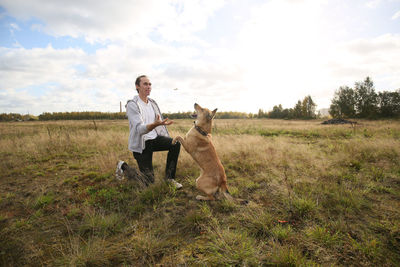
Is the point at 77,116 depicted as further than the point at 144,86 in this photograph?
Yes

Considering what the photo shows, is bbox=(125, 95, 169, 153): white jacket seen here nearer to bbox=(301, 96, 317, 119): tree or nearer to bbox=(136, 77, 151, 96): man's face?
bbox=(136, 77, 151, 96): man's face

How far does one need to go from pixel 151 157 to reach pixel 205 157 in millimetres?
1508

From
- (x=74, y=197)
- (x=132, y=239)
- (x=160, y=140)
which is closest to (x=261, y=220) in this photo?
(x=132, y=239)

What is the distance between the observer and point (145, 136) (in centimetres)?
429

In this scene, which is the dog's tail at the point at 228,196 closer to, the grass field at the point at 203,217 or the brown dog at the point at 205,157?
the brown dog at the point at 205,157

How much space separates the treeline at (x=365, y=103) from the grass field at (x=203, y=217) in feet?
151

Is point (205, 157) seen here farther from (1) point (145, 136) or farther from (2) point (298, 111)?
(2) point (298, 111)

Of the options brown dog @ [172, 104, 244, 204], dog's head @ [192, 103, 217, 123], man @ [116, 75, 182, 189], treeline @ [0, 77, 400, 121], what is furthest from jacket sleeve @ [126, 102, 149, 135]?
treeline @ [0, 77, 400, 121]

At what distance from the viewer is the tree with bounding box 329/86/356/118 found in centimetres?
4144

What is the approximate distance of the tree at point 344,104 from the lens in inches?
1631

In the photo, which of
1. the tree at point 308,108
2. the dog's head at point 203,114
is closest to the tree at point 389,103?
the tree at point 308,108

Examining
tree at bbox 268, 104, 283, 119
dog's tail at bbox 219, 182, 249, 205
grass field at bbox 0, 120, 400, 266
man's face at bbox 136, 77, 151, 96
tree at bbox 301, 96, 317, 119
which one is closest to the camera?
grass field at bbox 0, 120, 400, 266

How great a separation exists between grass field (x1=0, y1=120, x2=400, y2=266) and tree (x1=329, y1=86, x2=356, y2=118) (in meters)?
46.7

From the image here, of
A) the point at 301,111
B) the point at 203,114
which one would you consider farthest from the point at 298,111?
Result: the point at 203,114
